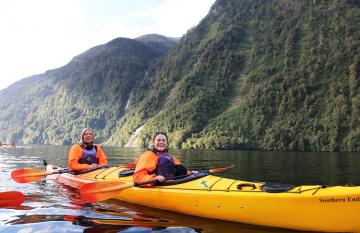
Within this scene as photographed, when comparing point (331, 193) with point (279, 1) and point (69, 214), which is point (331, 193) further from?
point (279, 1)

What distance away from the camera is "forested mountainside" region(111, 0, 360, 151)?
9500cm

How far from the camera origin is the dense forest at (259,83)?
95.2 meters

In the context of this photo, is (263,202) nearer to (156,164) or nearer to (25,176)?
(156,164)

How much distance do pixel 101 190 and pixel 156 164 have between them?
1966 mm

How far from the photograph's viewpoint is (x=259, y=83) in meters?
118

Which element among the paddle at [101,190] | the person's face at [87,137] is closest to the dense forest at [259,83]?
the person's face at [87,137]

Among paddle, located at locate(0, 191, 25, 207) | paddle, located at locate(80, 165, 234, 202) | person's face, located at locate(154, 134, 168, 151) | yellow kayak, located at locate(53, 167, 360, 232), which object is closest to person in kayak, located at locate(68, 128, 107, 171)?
person's face, located at locate(154, 134, 168, 151)

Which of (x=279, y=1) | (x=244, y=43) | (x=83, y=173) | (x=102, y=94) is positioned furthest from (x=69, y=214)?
(x=102, y=94)

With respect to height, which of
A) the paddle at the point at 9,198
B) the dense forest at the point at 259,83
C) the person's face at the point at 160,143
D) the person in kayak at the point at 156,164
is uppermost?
the dense forest at the point at 259,83

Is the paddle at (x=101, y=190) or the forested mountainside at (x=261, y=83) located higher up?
the forested mountainside at (x=261, y=83)

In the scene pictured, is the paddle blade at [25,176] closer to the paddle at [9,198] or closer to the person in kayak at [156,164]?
the paddle at [9,198]

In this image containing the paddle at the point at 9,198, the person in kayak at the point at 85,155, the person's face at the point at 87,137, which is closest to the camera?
the paddle at the point at 9,198

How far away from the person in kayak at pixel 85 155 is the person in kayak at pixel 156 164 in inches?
177

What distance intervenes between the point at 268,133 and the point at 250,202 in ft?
295
